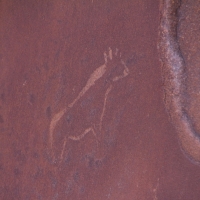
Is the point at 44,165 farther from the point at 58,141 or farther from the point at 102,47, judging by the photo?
the point at 102,47

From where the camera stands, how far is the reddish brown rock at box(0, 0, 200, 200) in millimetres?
593

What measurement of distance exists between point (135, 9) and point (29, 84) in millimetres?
298

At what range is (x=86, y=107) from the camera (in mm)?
674

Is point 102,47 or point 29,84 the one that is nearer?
point 102,47

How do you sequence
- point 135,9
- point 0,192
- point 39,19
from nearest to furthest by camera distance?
point 135,9 → point 39,19 → point 0,192

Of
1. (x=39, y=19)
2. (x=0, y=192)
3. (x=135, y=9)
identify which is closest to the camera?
(x=135, y=9)

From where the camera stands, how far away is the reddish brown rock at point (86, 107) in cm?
59

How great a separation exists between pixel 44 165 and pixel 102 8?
0.37 m

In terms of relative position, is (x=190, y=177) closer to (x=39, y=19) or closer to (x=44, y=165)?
(x=44, y=165)

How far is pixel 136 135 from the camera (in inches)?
24.5

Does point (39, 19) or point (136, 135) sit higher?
point (39, 19)

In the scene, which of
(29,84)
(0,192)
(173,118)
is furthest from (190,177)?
(0,192)

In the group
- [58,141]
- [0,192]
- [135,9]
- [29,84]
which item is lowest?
[0,192]

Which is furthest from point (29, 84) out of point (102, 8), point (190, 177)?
point (190, 177)
